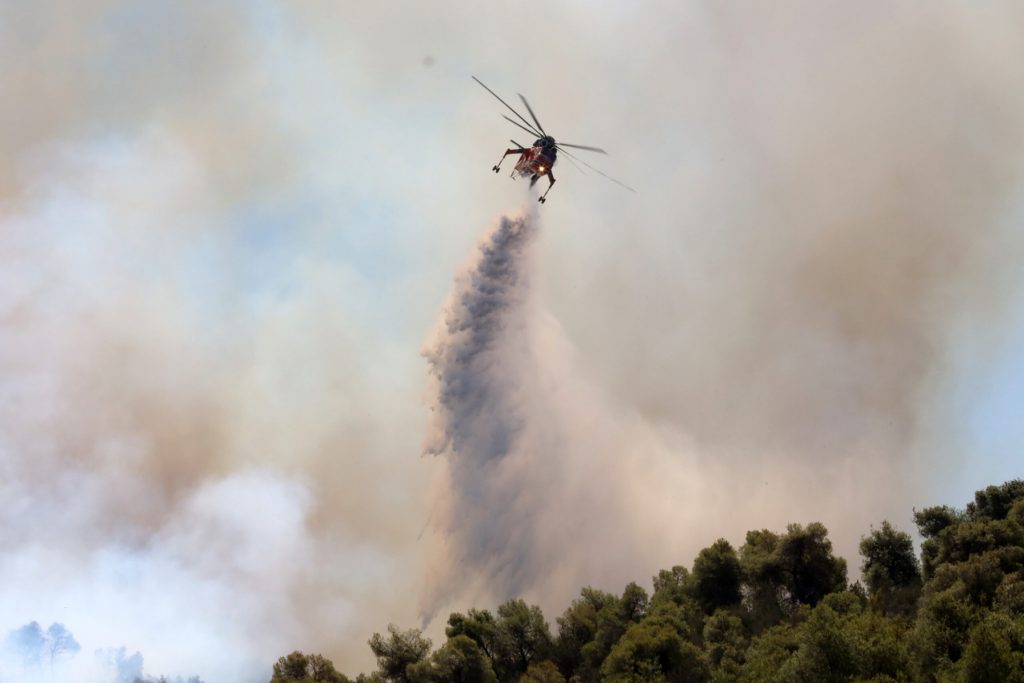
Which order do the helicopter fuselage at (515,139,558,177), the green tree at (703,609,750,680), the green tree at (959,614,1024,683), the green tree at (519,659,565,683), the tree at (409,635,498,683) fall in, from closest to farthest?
the green tree at (959,614,1024,683) → the green tree at (703,609,750,680) → the green tree at (519,659,565,683) → the tree at (409,635,498,683) → the helicopter fuselage at (515,139,558,177)

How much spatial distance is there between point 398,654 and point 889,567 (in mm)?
61905

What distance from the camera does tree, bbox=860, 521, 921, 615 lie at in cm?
12156

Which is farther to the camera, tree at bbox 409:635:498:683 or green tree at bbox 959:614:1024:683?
tree at bbox 409:635:498:683

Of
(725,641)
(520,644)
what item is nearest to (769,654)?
(725,641)

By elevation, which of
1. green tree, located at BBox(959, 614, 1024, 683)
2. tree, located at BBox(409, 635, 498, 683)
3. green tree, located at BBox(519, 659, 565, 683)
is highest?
tree, located at BBox(409, 635, 498, 683)

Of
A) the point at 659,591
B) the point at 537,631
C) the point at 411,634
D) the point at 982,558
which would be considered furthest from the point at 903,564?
the point at 411,634

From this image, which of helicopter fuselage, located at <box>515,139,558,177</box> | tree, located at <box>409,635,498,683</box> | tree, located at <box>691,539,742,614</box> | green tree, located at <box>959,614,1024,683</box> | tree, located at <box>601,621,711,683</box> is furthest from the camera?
tree, located at <box>691,539,742,614</box>

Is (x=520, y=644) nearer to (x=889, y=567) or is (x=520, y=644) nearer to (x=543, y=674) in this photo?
(x=543, y=674)

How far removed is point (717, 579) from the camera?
432 ft

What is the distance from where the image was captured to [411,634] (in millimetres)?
124188

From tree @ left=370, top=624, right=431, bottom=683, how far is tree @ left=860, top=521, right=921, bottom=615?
55.7 meters

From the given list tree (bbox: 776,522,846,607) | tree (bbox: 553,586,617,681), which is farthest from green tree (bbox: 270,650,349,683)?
tree (bbox: 776,522,846,607)

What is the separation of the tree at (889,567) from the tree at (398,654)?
55655mm

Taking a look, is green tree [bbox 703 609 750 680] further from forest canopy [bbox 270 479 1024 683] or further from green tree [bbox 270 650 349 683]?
green tree [bbox 270 650 349 683]
